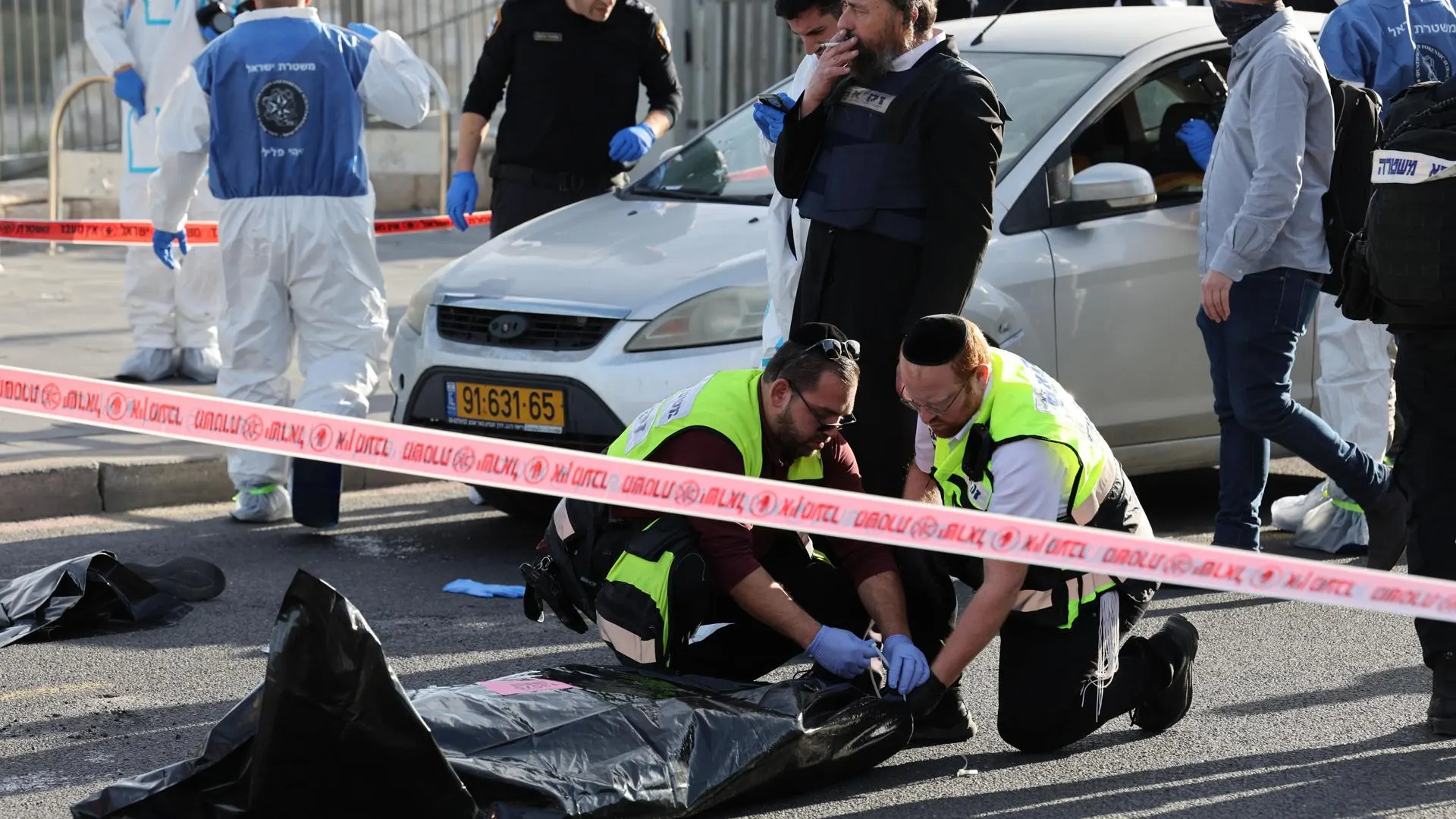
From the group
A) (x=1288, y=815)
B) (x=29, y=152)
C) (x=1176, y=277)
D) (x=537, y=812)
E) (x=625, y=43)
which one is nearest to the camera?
(x=537, y=812)

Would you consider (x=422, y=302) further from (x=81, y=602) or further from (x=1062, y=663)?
(x=1062, y=663)

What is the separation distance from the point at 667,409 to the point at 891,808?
104cm

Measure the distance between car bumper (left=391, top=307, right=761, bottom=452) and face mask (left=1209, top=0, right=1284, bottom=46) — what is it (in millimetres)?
1639

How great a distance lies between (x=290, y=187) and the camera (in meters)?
6.75

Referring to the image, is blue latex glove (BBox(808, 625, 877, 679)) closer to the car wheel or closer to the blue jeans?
the blue jeans

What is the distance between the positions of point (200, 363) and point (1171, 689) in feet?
17.8

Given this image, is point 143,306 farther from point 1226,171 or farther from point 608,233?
point 1226,171

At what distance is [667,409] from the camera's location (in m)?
4.54

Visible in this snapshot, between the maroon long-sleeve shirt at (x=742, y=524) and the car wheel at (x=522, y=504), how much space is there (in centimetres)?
224

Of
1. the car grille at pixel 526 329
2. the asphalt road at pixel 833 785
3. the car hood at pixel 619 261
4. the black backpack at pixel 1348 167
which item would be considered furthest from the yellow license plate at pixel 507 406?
the black backpack at pixel 1348 167

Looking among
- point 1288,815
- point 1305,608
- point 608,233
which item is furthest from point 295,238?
point 1288,815

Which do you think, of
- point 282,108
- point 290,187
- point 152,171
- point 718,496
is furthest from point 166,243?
point 718,496

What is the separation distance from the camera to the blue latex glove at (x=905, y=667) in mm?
4285

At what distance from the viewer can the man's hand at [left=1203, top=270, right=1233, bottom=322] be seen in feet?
18.3
